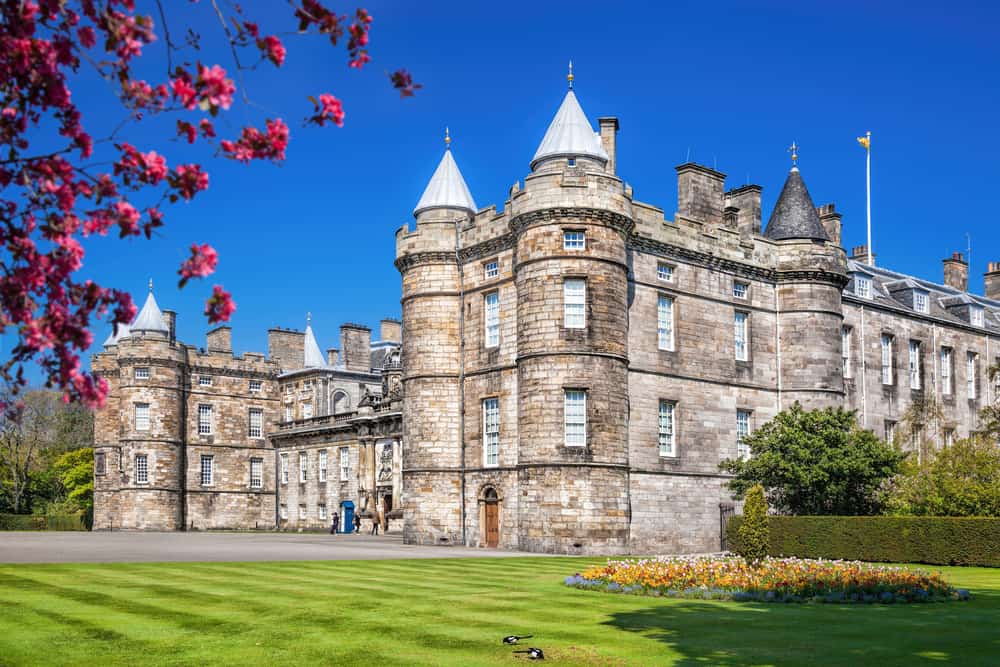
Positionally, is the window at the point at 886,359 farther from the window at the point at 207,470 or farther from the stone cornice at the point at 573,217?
the window at the point at 207,470

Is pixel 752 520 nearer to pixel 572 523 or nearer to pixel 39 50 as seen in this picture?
pixel 572 523

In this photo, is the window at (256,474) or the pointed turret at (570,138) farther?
the window at (256,474)

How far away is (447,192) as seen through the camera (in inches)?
1647

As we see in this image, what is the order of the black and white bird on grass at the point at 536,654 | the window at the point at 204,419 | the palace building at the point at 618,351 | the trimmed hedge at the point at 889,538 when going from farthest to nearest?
the window at the point at 204,419
the palace building at the point at 618,351
the trimmed hedge at the point at 889,538
the black and white bird on grass at the point at 536,654

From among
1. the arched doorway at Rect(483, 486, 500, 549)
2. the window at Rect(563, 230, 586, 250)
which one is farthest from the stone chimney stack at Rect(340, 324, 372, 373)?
the window at Rect(563, 230, 586, 250)

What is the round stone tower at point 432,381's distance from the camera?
38688mm

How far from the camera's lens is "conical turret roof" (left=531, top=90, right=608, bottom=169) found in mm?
37375

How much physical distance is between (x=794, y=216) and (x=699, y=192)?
4.11 m

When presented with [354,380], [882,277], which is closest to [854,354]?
[882,277]

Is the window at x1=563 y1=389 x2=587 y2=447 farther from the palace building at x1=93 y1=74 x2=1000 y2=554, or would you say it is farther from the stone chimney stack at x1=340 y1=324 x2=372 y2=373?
the stone chimney stack at x1=340 y1=324 x2=372 y2=373

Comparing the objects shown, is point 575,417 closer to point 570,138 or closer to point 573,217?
point 573,217

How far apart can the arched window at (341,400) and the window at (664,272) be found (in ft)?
111

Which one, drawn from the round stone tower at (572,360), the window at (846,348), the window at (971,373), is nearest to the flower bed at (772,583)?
the round stone tower at (572,360)

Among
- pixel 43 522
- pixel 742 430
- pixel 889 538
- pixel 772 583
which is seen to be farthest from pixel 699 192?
pixel 43 522
